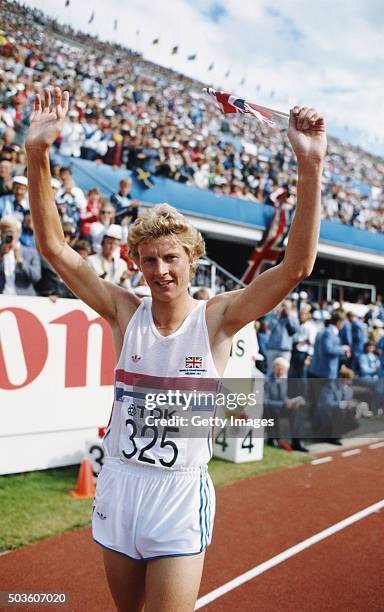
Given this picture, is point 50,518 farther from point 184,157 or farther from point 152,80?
point 152,80

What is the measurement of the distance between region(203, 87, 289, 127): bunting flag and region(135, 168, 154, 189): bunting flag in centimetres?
1262

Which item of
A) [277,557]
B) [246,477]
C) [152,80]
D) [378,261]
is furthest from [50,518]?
[378,261]

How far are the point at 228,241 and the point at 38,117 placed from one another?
18.8 m

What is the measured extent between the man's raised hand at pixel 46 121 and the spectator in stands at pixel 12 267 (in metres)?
4.35

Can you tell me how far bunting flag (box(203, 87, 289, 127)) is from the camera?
7.26 ft

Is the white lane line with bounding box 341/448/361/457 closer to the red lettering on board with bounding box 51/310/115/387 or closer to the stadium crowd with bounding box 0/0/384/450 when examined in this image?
the stadium crowd with bounding box 0/0/384/450

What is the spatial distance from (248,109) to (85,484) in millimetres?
4432

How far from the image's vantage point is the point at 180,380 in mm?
2203

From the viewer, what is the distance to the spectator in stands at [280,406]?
8.59 meters

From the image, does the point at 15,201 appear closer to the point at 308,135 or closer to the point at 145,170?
the point at 308,135

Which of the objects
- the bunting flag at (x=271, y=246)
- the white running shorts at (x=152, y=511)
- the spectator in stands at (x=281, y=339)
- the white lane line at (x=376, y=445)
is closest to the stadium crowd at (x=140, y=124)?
the bunting flag at (x=271, y=246)

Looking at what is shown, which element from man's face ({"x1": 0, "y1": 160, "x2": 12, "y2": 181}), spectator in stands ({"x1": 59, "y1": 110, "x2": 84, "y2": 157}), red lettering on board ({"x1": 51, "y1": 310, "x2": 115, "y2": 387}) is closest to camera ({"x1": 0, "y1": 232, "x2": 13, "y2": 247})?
red lettering on board ({"x1": 51, "y1": 310, "x2": 115, "y2": 387})

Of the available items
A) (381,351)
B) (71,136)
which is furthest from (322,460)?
(71,136)

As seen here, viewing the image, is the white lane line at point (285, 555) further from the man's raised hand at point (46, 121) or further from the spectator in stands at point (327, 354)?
the spectator in stands at point (327, 354)
